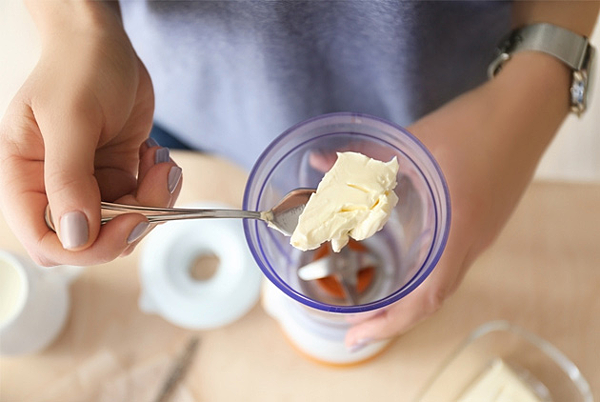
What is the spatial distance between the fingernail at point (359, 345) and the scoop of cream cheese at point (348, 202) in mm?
157

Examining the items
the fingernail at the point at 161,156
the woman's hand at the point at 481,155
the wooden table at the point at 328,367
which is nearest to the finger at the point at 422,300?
the woman's hand at the point at 481,155

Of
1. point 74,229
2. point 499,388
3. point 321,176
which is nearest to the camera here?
point 74,229

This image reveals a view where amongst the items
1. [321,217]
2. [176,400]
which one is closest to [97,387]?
[176,400]

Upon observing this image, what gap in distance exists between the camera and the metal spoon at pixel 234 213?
0.94 feet

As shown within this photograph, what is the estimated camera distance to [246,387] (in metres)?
0.51

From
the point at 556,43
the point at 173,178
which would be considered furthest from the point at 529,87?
the point at 173,178

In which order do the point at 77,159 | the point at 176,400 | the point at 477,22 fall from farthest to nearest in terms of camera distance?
the point at 176,400
the point at 477,22
the point at 77,159

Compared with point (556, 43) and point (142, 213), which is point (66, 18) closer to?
point (142, 213)

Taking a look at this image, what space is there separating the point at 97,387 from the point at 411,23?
459 millimetres

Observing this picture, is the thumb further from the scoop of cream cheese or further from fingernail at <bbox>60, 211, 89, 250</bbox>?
the scoop of cream cheese

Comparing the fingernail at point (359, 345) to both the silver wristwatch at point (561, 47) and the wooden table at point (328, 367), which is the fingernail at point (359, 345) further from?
the silver wristwatch at point (561, 47)

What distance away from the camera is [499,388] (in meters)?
0.49

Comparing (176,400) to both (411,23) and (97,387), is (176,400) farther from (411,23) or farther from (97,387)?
(411,23)

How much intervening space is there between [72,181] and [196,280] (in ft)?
0.97
